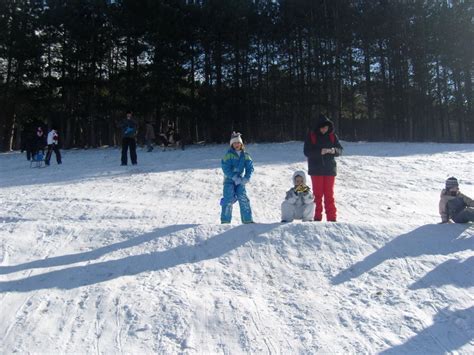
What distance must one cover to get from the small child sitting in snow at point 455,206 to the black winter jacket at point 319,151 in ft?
5.57

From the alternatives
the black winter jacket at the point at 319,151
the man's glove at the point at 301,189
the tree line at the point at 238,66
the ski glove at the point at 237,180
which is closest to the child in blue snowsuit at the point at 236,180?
the ski glove at the point at 237,180

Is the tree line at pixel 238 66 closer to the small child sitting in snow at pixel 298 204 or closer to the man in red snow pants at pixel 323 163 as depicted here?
the man in red snow pants at pixel 323 163

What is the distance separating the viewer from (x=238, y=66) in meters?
32.6

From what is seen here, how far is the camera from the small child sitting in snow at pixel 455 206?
21.9 ft

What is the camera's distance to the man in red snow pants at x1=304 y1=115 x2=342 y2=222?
7.51 m

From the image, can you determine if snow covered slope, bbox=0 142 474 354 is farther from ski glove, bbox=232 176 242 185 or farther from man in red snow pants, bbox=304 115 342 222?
man in red snow pants, bbox=304 115 342 222

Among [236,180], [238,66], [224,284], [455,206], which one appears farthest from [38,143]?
[238,66]

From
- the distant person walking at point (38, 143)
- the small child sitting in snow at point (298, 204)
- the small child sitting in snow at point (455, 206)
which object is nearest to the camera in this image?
the small child sitting in snow at point (455, 206)

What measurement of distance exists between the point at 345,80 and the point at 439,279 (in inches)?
1210

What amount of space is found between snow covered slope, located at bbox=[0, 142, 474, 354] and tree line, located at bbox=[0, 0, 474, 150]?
21.7m

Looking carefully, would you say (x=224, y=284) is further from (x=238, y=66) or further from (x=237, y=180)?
(x=238, y=66)

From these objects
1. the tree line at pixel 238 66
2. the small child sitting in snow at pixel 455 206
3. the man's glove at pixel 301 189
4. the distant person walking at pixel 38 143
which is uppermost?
the tree line at pixel 238 66

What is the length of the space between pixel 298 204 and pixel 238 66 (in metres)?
26.7

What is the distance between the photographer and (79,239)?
20.7ft
